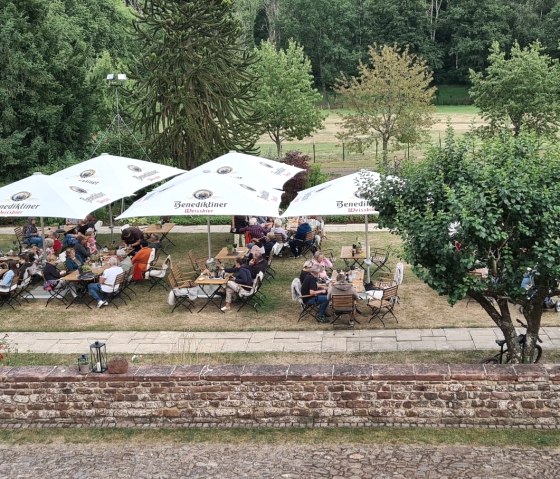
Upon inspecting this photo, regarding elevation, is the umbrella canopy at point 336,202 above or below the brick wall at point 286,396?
above

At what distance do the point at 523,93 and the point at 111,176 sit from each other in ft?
58.4

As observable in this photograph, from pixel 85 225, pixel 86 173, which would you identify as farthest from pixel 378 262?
pixel 85 225

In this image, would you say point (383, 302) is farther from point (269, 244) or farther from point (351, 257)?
point (269, 244)

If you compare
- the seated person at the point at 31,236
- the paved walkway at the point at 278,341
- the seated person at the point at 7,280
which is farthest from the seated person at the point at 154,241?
the paved walkway at the point at 278,341

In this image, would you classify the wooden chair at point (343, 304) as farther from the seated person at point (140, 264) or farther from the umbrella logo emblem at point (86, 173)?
the umbrella logo emblem at point (86, 173)

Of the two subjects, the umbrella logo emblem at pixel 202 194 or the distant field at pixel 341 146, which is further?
the distant field at pixel 341 146

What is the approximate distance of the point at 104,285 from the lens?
15062 millimetres

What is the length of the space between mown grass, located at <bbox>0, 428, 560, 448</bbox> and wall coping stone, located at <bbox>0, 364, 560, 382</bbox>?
68 cm

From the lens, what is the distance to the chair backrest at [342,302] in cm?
1305

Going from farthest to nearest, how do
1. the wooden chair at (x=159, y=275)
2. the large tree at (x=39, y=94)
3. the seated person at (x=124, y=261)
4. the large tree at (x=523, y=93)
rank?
1. the large tree at (x=523, y=93)
2. the large tree at (x=39, y=94)
3. the wooden chair at (x=159, y=275)
4. the seated person at (x=124, y=261)

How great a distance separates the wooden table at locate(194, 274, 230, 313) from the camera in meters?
14.7

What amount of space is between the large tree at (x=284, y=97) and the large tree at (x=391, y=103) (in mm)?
2954

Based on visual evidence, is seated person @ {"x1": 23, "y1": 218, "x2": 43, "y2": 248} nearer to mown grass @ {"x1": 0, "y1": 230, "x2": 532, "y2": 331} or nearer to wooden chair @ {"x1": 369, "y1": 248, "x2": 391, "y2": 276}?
mown grass @ {"x1": 0, "y1": 230, "x2": 532, "y2": 331}

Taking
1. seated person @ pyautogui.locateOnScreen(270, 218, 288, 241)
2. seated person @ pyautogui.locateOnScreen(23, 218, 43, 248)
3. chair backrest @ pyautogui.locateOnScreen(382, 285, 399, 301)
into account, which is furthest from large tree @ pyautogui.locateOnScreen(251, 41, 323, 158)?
chair backrest @ pyautogui.locateOnScreen(382, 285, 399, 301)
